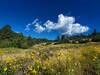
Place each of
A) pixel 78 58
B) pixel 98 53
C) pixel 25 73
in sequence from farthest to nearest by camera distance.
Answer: pixel 98 53 → pixel 78 58 → pixel 25 73

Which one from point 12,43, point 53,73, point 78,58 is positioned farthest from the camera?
point 12,43

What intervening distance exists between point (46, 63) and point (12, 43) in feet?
149

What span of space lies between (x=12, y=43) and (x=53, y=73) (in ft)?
151

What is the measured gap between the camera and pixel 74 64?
5.95 metres

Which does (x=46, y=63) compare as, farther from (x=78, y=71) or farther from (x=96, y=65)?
(x=96, y=65)

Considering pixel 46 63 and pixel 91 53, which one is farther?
pixel 91 53

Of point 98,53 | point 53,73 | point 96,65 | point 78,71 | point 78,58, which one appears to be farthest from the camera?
point 98,53

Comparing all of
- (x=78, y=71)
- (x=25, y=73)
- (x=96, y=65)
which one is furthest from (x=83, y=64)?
(x=25, y=73)

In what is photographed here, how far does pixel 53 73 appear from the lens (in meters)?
5.28

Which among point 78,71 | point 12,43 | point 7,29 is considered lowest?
point 78,71

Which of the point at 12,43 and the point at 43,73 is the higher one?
the point at 12,43

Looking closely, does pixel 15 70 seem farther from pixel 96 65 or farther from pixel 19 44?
pixel 19 44

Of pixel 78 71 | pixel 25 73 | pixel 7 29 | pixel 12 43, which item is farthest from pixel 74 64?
pixel 7 29

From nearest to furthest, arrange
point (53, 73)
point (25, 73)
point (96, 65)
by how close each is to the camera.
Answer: point (25, 73) < point (53, 73) < point (96, 65)
